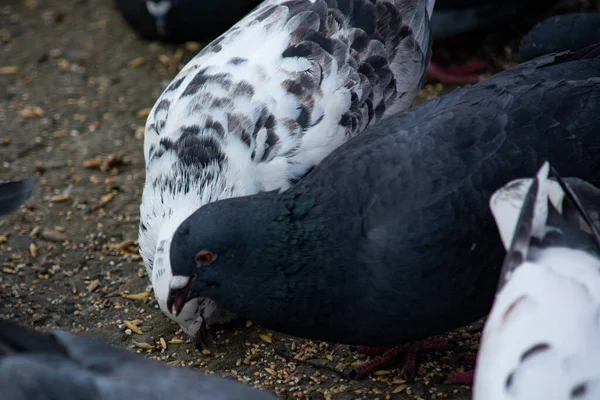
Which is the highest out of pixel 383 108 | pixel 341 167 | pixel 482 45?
pixel 341 167

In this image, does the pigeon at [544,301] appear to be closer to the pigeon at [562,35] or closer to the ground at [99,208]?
the ground at [99,208]

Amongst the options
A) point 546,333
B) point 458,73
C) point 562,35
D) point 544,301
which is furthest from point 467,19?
point 546,333

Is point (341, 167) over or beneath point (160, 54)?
over

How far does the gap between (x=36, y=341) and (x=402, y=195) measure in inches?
60.0

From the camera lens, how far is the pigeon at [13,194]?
Answer: 12.6ft

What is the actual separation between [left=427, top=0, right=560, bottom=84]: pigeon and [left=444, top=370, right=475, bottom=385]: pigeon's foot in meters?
2.89

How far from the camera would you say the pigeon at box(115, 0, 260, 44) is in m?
6.80

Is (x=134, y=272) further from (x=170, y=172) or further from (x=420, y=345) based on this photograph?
(x=420, y=345)

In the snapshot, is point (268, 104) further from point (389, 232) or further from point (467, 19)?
point (467, 19)

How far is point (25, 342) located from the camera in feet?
9.71

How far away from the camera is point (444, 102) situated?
156 inches

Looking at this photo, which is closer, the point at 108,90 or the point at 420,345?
the point at 420,345

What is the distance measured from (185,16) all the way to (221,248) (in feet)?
12.3

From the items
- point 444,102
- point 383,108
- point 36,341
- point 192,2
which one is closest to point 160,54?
point 192,2
